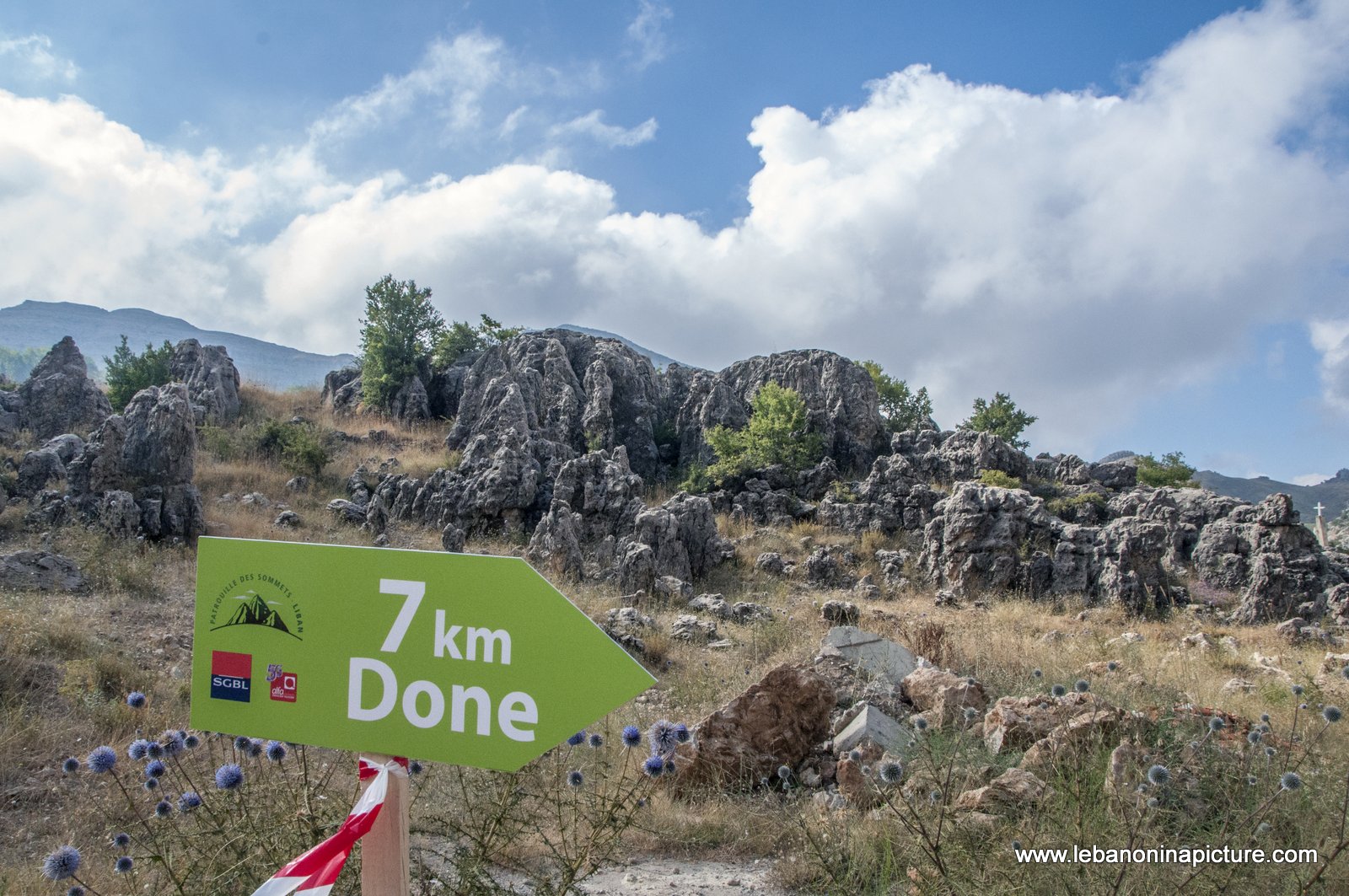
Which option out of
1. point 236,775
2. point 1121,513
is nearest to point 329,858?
point 236,775

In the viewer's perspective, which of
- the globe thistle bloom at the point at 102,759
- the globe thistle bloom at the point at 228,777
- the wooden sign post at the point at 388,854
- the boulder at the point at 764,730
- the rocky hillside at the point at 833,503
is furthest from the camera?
the rocky hillside at the point at 833,503

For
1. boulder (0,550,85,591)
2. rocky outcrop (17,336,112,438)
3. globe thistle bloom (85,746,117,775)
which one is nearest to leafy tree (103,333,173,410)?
rocky outcrop (17,336,112,438)

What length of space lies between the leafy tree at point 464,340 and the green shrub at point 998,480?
15.2 m

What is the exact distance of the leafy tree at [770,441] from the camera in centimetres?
1857

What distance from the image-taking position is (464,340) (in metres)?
26.1

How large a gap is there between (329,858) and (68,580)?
29.8 feet

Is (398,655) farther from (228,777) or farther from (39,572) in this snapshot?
(39,572)

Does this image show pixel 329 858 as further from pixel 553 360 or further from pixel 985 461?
pixel 553 360

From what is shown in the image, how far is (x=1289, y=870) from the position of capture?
284cm

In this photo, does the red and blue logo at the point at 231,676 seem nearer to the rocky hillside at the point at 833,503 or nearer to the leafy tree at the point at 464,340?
the rocky hillside at the point at 833,503

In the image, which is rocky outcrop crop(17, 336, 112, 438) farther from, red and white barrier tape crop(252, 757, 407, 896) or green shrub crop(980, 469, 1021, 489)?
red and white barrier tape crop(252, 757, 407, 896)

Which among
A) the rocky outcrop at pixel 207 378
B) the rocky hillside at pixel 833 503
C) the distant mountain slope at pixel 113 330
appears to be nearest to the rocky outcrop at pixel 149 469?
the rocky hillside at pixel 833 503

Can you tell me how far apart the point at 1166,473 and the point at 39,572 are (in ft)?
78.9

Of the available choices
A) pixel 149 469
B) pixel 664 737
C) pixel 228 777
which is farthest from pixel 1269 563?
pixel 149 469
